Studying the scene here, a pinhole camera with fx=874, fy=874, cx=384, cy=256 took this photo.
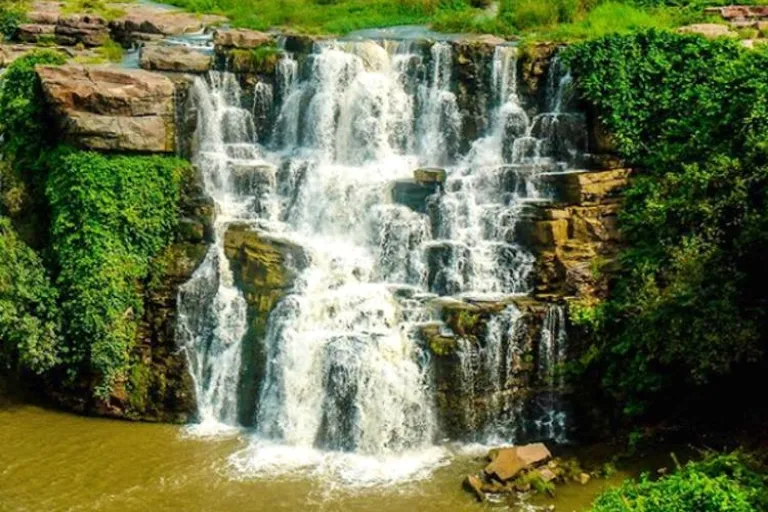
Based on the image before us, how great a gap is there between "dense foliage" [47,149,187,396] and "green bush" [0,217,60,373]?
0.33 metres

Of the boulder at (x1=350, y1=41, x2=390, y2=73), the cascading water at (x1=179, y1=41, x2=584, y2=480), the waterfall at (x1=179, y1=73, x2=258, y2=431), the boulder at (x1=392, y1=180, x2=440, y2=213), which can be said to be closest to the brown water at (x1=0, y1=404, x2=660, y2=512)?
the cascading water at (x1=179, y1=41, x2=584, y2=480)

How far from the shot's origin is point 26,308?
18625mm

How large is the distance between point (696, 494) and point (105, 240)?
13.1 m

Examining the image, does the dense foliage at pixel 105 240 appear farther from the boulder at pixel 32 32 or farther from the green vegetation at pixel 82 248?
the boulder at pixel 32 32

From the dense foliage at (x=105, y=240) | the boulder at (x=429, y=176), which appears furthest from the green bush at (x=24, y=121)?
the boulder at (x=429, y=176)

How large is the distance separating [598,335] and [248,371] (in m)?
7.36

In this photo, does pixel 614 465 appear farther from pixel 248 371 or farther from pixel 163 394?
pixel 163 394

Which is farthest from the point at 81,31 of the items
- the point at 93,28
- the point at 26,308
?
the point at 26,308

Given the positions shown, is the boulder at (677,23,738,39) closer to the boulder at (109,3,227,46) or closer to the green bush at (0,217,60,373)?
the boulder at (109,3,227,46)

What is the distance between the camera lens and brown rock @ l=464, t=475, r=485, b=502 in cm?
1551

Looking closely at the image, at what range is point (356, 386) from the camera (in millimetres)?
17734

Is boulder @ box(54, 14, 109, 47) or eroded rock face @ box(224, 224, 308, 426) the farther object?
boulder @ box(54, 14, 109, 47)

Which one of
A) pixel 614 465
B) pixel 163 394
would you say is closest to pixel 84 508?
pixel 163 394

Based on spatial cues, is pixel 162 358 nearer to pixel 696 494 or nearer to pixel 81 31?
pixel 696 494
